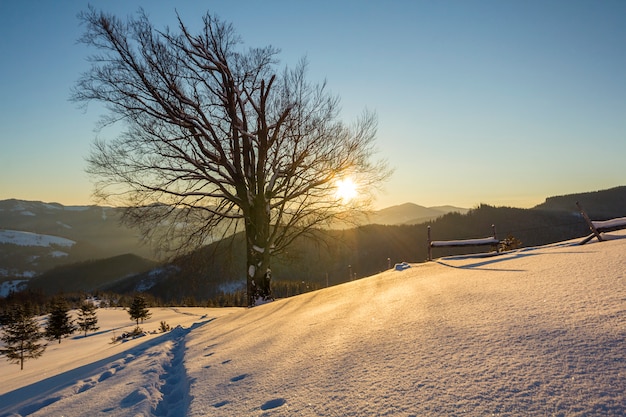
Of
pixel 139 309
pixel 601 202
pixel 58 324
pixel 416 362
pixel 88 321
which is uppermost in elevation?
pixel 601 202

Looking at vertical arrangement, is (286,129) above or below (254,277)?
above

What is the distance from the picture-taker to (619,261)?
13.5 feet

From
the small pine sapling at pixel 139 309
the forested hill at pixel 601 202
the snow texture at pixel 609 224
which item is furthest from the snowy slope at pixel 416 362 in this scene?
the forested hill at pixel 601 202

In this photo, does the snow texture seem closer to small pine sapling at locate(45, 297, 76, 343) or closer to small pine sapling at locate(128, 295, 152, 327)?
small pine sapling at locate(128, 295, 152, 327)

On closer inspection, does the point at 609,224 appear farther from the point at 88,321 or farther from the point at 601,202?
the point at 601,202

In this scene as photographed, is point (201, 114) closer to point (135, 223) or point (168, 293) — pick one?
point (135, 223)

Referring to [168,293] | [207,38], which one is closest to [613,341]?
[207,38]

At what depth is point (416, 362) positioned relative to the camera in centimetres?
247

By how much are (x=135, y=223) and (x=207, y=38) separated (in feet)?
18.2

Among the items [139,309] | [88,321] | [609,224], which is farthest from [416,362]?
[88,321]

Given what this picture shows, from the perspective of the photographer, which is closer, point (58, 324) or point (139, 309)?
point (139, 309)

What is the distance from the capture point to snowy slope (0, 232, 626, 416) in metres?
1.90

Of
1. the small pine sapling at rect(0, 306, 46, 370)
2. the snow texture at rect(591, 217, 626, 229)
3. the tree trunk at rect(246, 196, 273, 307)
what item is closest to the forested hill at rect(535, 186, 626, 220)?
the snow texture at rect(591, 217, 626, 229)

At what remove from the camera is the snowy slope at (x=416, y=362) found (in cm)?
190
